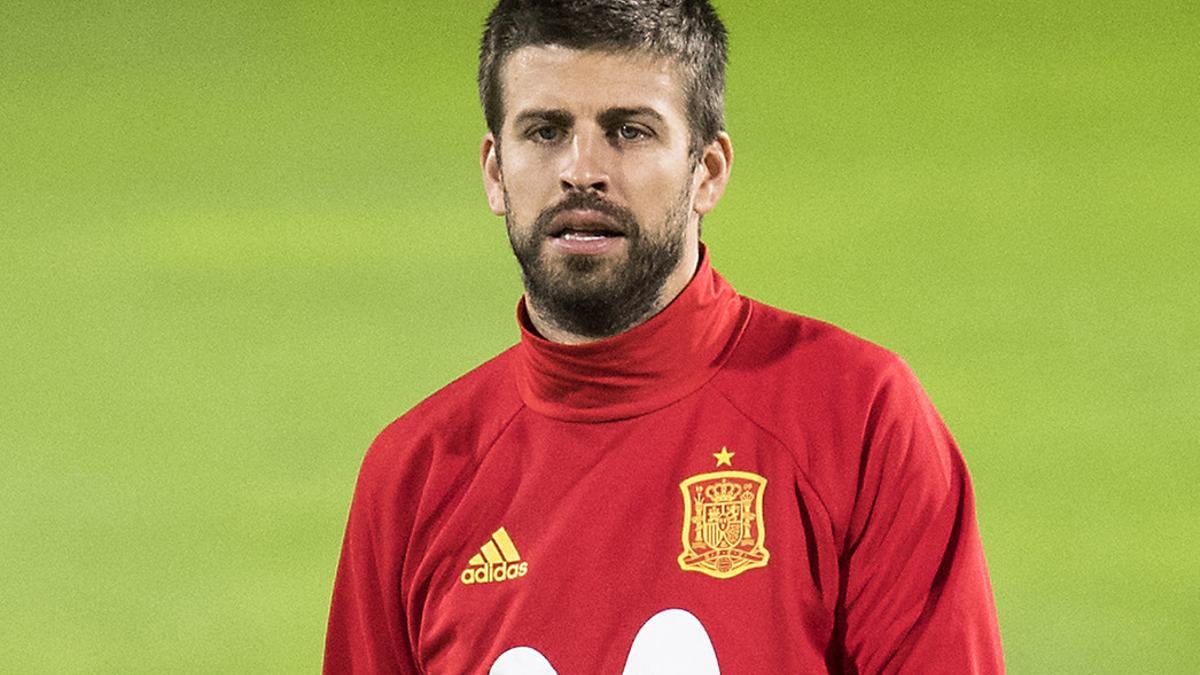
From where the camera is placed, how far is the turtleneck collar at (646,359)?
141cm

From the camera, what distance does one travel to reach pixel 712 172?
146cm

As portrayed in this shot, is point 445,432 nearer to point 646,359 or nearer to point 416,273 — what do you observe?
point 646,359

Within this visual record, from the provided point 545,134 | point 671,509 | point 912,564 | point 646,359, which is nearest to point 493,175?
point 545,134

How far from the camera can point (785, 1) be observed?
2.32 metres

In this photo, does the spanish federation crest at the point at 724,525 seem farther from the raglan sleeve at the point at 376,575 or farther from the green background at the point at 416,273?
the green background at the point at 416,273

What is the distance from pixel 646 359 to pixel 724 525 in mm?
140

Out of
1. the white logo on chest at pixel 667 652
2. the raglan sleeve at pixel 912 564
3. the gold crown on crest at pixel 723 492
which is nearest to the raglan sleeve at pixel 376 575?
the white logo on chest at pixel 667 652

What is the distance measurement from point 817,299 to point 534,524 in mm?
894

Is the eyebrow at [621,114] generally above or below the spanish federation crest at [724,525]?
above

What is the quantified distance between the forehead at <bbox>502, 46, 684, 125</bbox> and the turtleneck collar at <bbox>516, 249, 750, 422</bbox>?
139mm

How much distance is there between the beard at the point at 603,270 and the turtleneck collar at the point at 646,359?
0.06 ft

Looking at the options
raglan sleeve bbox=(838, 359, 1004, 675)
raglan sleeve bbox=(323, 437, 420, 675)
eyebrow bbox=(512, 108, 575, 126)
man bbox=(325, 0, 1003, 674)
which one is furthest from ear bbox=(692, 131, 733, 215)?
raglan sleeve bbox=(323, 437, 420, 675)

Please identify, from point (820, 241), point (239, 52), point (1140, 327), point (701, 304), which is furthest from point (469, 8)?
point (701, 304)

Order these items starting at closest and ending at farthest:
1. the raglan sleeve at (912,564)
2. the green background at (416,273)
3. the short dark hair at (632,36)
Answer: the raglan sleeve at (912,564) → the short dark hair at (632,36) → the green background at (416,273)
